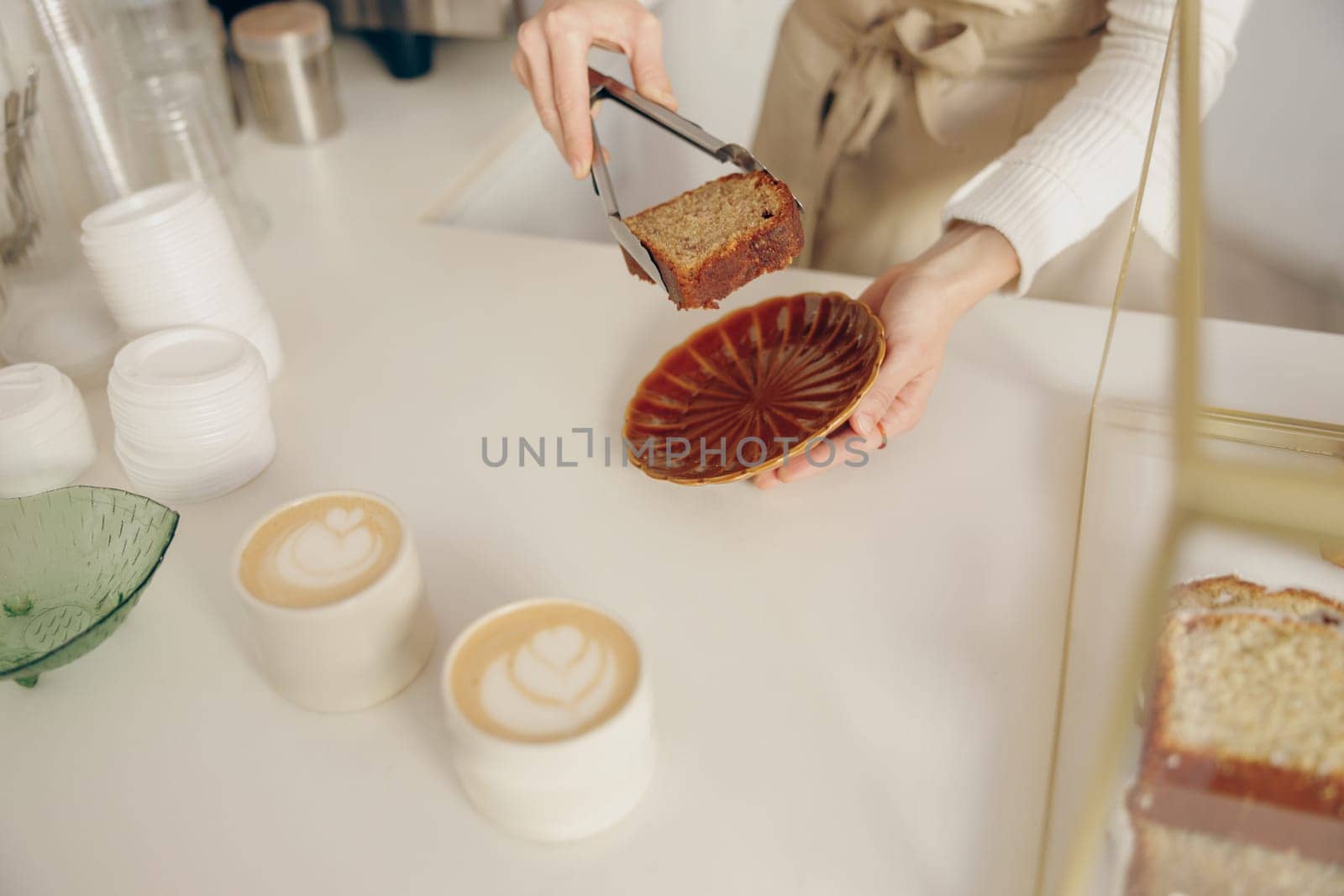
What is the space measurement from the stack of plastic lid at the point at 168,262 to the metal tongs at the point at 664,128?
0.30 m

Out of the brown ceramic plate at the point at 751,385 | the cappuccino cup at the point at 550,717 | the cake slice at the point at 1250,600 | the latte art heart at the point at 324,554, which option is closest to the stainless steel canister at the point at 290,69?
the brown ceramic plate at the point at 751,385

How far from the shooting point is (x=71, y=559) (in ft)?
2.05

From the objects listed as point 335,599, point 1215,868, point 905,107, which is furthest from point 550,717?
point 905,107

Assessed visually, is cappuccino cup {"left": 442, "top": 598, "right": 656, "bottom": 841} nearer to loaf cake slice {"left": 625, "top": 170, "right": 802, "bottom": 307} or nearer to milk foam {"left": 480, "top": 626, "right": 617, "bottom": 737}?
milk foam {"left": 480, "top": 626, "right": 617, "bottom": 737}

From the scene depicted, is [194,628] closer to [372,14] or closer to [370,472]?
[370,472]

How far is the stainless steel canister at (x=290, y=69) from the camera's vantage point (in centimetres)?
110

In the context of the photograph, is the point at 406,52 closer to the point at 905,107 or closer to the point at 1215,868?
the point at 905,107

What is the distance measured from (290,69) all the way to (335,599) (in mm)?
806

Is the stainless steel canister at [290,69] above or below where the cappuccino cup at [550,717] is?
above

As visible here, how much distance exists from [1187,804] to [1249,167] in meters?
0.29

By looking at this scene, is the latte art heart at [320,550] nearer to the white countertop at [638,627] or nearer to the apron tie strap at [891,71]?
the white countertop at [638,627]

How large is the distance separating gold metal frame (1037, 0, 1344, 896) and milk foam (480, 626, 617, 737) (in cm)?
22

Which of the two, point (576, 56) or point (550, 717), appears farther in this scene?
point (576, 56)

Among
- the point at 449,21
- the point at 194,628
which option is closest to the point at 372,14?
the point at 449,21
